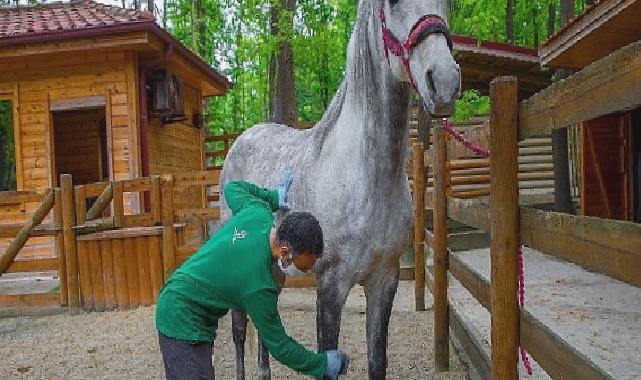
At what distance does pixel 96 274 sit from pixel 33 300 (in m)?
0.86

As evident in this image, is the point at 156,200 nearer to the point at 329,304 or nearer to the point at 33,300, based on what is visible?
the point at 33,300

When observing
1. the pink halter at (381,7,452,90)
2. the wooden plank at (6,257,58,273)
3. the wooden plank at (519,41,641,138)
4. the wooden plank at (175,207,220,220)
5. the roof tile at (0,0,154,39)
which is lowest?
the wooden plank at (6,257,58,273)

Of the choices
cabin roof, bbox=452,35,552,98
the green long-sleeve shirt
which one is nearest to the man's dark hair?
the green long-sleeve shirt

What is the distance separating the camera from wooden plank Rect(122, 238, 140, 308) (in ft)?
25.9

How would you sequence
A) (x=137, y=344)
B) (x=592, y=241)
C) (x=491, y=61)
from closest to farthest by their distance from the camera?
(x=592, y=241) < (x=137, y=344) < (x=491, y=61)

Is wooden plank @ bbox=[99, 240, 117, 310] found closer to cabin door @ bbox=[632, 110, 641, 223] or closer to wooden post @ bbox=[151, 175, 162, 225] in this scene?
wooden post @ bbox=[151, 175, 162, 225]

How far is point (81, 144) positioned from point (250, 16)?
17.8 feet

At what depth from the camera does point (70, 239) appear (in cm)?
795

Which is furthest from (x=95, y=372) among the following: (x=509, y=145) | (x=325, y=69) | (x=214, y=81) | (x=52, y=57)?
(x=325, y=69)

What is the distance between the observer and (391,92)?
3.21 m

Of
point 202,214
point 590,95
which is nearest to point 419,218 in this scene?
point 202,214

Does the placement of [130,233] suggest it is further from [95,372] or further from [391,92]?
[391,92]

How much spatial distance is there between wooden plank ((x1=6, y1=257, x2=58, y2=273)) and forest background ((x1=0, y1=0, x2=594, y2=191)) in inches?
202

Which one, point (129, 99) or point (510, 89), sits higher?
point (129, 99)
